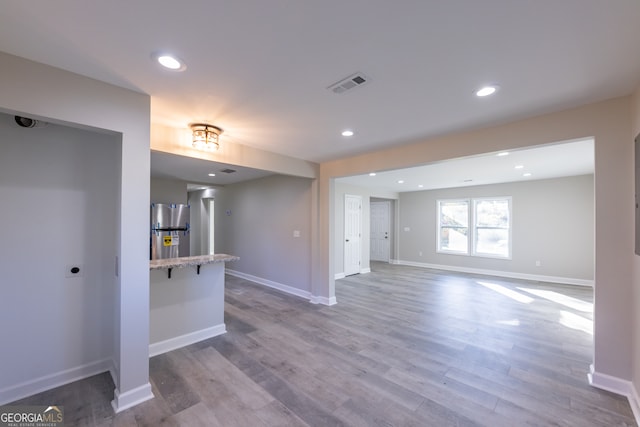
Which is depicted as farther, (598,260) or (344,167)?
(344,167)

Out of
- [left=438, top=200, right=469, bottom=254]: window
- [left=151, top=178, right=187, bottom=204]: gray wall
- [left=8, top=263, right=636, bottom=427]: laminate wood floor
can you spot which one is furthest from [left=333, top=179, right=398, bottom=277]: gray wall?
[left=151, top=178, right=187, bottom=204]: gray wall

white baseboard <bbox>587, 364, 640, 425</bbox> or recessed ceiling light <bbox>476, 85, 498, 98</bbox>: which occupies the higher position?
recessed ceiling light <bbox>476, 85, 498, 98</bbox>

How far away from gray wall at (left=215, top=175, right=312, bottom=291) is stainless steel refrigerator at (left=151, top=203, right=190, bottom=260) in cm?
116

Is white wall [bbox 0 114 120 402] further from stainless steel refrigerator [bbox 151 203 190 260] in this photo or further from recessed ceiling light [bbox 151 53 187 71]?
stainless steel refrigerator [bbox 151 203 190 260]

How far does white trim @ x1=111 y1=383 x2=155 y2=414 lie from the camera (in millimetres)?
2031

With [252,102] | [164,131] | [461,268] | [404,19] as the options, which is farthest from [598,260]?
[461,268]

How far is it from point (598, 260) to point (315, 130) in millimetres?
2899

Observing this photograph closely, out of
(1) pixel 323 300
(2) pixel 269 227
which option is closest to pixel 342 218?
(2) pixel 269 227

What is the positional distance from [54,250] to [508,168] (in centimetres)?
667

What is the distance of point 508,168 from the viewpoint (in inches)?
201

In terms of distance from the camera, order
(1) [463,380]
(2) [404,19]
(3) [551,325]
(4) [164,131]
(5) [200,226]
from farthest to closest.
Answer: (5) [200,226] < (3) [551,325] < (4) [164,131] < (1) [463,380] < (2) [404,19]

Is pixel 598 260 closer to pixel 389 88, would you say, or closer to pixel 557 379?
pixel 557 379

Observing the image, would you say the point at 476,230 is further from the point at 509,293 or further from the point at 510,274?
the point at 509,293

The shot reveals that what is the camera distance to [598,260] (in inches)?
89.7
